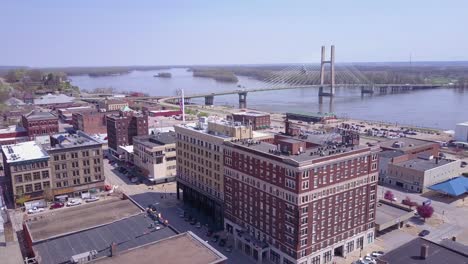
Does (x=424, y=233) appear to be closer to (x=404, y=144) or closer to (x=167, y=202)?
(x=404, y=144)

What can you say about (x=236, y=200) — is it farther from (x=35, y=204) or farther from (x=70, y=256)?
(x=35, y=204)

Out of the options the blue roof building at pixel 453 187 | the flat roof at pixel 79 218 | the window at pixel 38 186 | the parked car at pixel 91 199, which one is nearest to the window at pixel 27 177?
the window at pixel 38 186

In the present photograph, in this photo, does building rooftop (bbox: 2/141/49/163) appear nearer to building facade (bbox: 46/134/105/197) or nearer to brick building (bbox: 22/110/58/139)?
building facade (bbox: 46/134/105/197)

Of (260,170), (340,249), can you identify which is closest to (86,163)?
(260,170)

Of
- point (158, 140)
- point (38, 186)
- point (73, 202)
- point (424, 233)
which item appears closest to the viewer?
point (424, 233)

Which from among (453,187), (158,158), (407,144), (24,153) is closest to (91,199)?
(24,153)

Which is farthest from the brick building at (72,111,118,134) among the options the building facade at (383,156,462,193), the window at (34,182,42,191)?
the building facade at (383,156,462,193)
